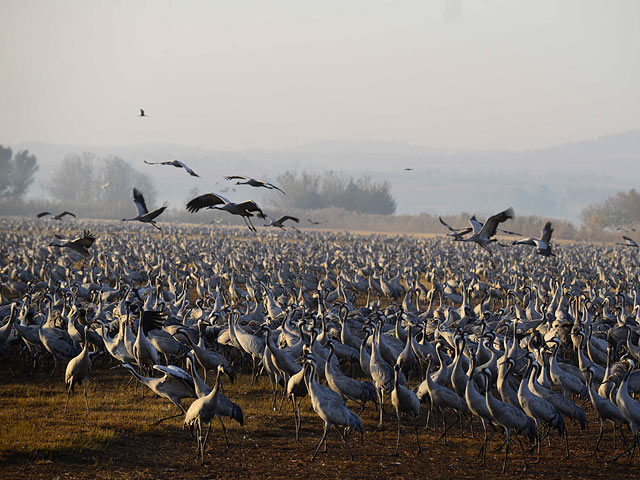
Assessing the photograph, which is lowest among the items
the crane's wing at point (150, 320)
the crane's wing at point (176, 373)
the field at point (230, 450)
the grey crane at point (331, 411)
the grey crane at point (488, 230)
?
the field at point (230, 450)

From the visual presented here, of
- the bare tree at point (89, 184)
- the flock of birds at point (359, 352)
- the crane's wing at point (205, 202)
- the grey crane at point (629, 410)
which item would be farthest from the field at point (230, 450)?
the bare tree at point (89, 184)

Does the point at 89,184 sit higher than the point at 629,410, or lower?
higher

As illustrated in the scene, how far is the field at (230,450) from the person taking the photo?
856 centimetres

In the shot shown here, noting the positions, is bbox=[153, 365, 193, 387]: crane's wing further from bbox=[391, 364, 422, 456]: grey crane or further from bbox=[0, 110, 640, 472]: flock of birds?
bbox=[391, 364, 422, 456]: grey crane

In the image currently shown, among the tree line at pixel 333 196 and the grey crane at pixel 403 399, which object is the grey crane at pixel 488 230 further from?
the tree line at pixel 333 196

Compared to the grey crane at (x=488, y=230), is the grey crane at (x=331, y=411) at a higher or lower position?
lower

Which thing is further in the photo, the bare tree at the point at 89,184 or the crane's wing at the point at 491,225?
the bare tree at the point at 89,184

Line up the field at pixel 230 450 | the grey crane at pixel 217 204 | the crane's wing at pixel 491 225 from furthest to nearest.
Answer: the crane's wing at pixel 491 225
the grey crane at pixel 217 204
the field at pixel 230 450

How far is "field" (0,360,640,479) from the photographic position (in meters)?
8.56

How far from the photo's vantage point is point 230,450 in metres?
9.34

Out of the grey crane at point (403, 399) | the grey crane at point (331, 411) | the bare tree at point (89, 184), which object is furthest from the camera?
the bare tree at point (89, 184)

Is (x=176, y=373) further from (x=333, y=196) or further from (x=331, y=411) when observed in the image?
(x=333, y=196)

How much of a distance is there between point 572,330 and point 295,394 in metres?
6.53

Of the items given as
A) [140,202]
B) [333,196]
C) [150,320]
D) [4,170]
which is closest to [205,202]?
[150,320]
